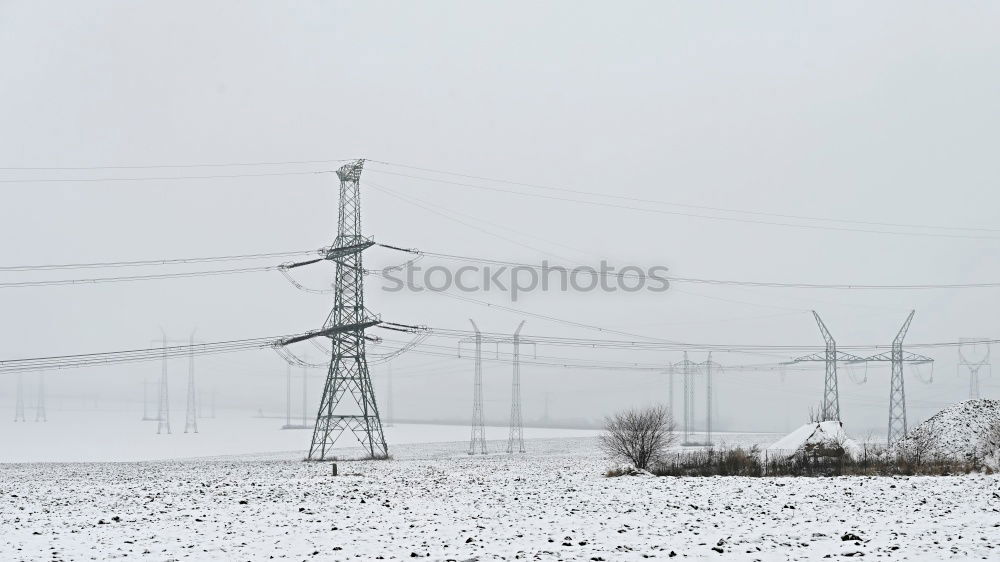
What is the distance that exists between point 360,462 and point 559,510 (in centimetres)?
2624

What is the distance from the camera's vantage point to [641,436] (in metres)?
43.9

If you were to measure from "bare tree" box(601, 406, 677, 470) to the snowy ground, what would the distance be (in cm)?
968

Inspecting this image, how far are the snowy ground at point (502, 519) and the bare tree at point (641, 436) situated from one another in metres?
9.68

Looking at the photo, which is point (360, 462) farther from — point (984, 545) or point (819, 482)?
point (984, 545)

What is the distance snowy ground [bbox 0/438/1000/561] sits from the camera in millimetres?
18734

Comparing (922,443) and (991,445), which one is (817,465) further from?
(991,445)

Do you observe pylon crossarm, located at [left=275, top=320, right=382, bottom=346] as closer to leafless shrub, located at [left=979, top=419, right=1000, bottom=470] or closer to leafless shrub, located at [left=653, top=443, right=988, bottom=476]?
leafless shrub, located at [left=653, top=443, right=988, bottom=476]

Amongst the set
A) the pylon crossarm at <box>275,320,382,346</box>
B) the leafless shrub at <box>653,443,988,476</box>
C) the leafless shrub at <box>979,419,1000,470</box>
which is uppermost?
the pylon crossarm at <box>275,320,382,346</box>

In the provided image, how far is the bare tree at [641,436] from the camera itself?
4394cm

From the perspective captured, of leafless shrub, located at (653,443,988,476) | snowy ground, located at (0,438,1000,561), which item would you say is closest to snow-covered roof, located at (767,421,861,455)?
leafless shrub, located at (653,443,988,476)

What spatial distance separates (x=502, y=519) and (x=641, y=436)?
867 inches

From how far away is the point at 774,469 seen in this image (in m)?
39.8

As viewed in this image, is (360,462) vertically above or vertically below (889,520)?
below

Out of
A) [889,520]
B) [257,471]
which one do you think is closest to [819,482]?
[889,520]
